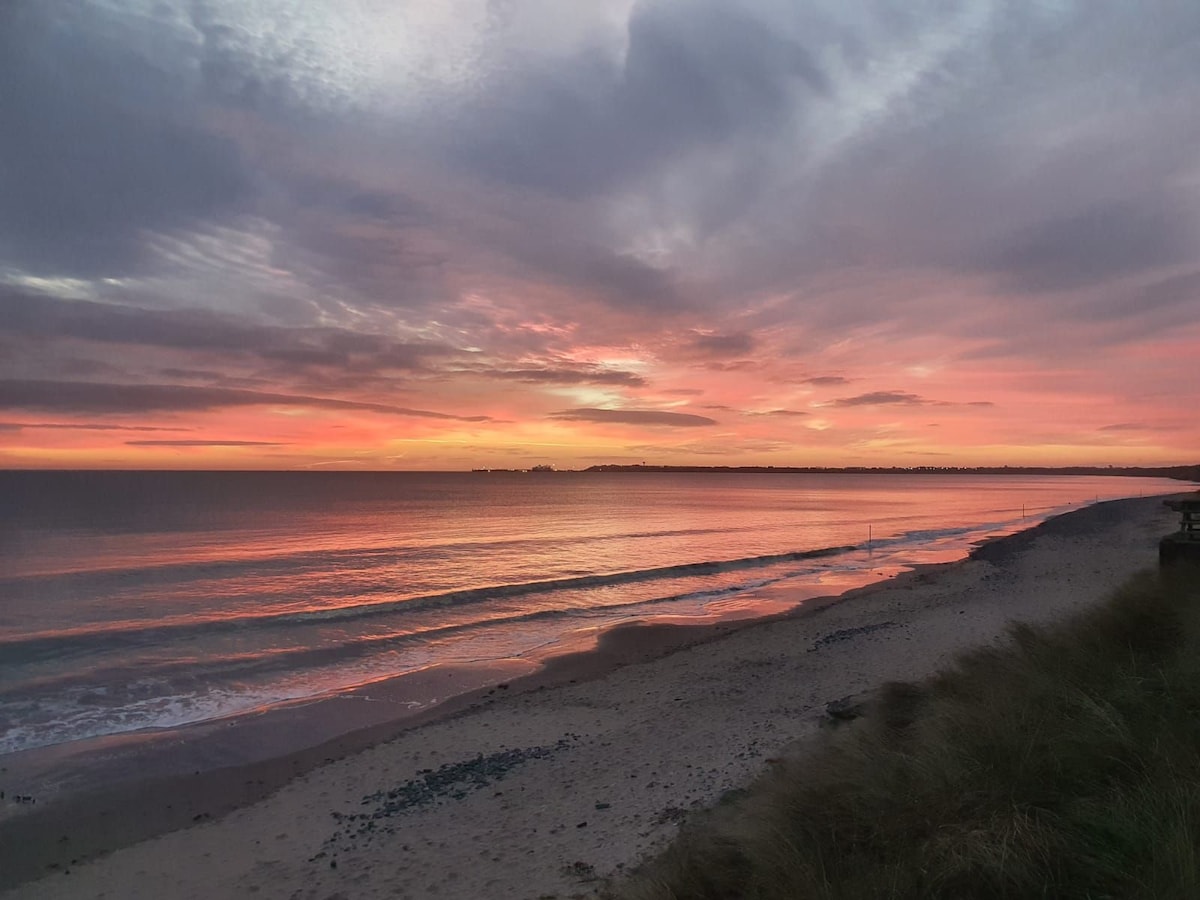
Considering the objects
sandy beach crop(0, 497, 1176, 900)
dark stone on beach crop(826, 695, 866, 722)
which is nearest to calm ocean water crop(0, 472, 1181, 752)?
sandy beach crop(0, 497, 1176, 900)

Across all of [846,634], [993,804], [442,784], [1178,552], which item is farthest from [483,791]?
[1178,552]

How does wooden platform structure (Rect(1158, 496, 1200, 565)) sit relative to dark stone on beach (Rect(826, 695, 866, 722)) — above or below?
above

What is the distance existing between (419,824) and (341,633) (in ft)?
45.8

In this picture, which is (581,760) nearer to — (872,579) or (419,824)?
(419,824)

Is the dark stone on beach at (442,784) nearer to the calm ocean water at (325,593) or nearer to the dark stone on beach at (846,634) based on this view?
the calm ocean water at (325,593)

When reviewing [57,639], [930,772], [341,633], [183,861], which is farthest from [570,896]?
[57,639]

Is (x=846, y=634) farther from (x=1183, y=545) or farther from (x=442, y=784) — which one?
(x=442, y=784)

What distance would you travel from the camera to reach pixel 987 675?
8.56 metres

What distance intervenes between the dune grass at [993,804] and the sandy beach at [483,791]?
4.60 feet

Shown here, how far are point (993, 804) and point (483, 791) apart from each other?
20.0 ft

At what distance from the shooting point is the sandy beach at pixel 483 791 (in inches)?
275

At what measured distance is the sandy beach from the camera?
22.9 ft

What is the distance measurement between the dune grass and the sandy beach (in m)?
1.40

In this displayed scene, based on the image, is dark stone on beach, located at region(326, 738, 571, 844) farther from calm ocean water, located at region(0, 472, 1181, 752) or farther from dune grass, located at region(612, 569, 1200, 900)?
calm ocean water, located at region(0, 472, 1181, 752)
